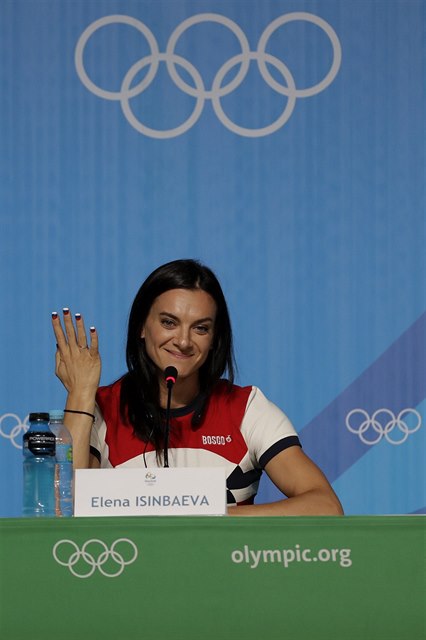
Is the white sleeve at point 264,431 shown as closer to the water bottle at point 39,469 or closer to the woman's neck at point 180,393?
the woman's neck at point 180,393

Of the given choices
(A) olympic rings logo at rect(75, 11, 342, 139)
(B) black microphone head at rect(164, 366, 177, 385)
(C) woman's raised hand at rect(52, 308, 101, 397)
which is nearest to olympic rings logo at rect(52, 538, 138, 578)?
(B) black microphone head at rect(164, 366, 177, 385)

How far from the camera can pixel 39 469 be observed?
1872 millimetres

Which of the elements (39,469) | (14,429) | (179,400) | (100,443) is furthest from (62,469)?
(14,429)

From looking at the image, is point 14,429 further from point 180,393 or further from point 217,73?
point 217,73

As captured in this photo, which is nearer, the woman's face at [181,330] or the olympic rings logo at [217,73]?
the woman's face at [181,330]

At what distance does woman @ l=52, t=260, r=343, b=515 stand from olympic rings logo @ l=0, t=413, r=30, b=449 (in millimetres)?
713

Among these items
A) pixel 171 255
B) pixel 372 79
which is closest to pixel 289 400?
pixel 171 255

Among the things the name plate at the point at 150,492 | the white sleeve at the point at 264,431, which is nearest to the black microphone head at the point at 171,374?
the white sleeve at the point at 264,431

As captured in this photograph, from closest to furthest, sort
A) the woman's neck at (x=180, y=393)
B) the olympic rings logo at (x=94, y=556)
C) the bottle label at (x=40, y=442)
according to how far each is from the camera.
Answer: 1. the olympic rings logo at (x=94, y=556)
2. the bottle label at (x=40, y=442)
3. the woman's neck at (x=180, y=393)

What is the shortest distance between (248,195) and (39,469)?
1371 mm

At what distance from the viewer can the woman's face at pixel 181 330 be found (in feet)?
7.32

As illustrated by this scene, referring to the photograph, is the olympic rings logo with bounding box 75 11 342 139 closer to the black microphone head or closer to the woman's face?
the woman's face

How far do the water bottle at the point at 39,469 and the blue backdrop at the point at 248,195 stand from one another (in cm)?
105

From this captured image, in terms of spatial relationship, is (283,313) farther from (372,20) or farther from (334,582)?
(334,582)
